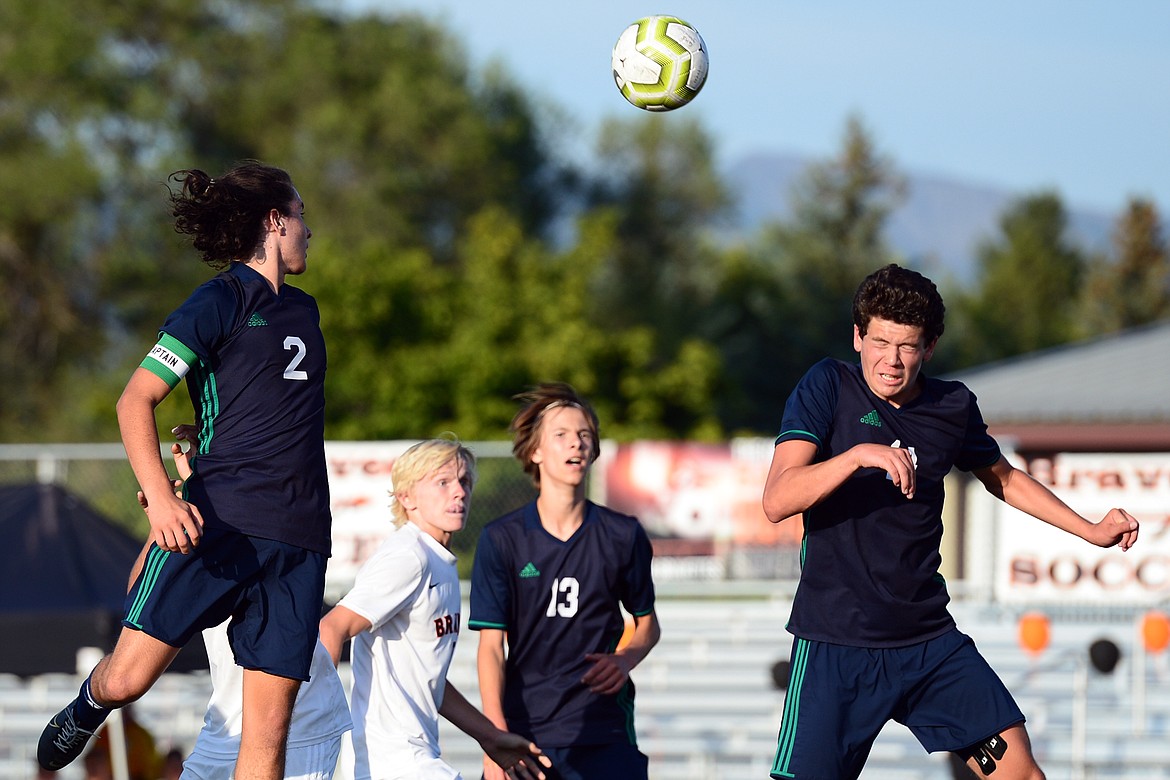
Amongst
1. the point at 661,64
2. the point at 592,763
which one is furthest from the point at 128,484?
the point at 592,763

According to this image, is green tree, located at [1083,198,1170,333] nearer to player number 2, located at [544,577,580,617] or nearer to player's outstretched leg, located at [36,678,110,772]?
player number 2, located at [544,577,580,617]

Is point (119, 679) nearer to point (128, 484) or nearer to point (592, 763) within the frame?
point (592, 763)

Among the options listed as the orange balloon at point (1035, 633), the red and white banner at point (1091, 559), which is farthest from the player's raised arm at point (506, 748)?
the red and white banner at point (1091, 559)

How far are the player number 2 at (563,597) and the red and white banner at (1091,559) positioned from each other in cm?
1004

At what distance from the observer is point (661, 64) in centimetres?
695

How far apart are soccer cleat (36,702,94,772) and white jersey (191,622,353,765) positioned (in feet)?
1.38

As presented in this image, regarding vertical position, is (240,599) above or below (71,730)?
above

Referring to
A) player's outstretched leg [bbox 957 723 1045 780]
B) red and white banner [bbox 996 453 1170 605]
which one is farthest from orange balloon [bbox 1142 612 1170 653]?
player's outstretched leg [bbox 957 723 1045 780]

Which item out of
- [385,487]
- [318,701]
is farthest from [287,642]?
[385,487]

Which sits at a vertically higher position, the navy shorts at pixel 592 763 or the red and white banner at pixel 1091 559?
the red and white banner at pixel 1091 559

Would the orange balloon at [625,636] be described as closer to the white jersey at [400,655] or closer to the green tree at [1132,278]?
the white jersey at [400,655]

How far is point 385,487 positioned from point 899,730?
5340 mm

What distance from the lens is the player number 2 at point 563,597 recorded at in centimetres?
566

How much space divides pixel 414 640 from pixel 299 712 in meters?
0.51
